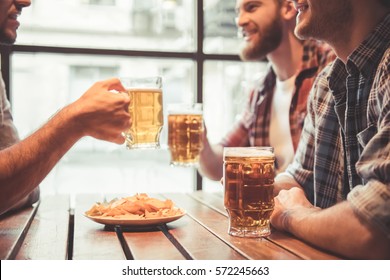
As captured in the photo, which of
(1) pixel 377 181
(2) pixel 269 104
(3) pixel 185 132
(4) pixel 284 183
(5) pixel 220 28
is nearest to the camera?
(1) pixel 377 181

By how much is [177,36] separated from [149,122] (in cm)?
154

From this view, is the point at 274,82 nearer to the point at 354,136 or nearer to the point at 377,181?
the point at 354,136

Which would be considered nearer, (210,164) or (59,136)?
(59,136)

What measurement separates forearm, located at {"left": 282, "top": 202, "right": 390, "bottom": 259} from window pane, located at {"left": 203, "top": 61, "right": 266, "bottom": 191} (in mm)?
1827

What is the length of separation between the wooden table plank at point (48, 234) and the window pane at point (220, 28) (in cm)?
146

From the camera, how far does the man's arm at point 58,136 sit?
4.46ft

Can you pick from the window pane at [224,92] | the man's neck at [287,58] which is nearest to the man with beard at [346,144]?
the man's neck at [287,58]

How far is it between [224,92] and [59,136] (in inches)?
74.3

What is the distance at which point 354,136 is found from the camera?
1.48 meters

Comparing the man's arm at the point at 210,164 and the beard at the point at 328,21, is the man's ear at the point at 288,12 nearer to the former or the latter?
the man's arm at the point at 210,164

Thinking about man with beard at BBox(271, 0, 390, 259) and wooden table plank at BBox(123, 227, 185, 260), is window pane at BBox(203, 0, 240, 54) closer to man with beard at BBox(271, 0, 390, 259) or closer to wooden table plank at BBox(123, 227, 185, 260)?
man with beard at BBox(271, 0, 390, 259)

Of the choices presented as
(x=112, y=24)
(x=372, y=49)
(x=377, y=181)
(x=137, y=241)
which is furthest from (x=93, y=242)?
A: (x=112, y=24)

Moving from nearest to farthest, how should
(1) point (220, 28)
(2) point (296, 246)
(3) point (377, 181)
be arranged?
(3) point (377, 181), (2) point (296, 246), (1) point (220, 28)

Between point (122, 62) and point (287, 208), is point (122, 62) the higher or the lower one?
the higher one
